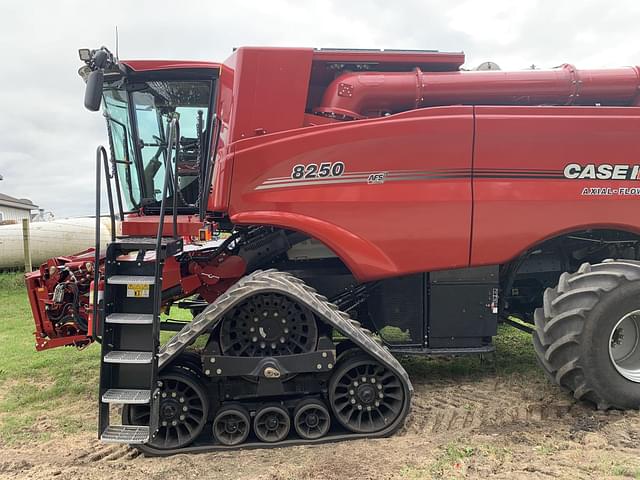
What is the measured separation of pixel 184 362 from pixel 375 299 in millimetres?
1699

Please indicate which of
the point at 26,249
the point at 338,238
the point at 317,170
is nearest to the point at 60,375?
the point at 338,238

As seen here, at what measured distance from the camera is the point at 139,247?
3.39 m

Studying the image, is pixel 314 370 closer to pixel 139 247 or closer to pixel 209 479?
pixel 209 479

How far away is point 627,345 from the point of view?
13.1 feet

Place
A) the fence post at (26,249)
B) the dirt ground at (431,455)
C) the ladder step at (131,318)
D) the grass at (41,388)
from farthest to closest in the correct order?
the fence post at (26,249) < the grass at (41,388) < the ladder step at (131,318) < the dirt ground at (431,455)

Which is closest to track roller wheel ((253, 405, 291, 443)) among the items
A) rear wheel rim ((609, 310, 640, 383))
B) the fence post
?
rear wheel rim ((609, 310, 640, 383))

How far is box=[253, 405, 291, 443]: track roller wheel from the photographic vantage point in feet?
11.1

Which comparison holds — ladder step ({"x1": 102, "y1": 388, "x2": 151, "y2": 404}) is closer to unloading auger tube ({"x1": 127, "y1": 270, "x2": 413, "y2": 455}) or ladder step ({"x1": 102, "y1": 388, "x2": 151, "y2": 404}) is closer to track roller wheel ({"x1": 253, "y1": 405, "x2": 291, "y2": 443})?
unloading auger tube ({"x1": 127, "y1": 270, "x2": 413, "y2": 455})

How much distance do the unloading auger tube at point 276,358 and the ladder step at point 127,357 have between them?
0.11 metres

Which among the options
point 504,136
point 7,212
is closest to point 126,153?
point 504,136

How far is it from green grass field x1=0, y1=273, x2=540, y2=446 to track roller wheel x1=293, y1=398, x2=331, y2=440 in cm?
155

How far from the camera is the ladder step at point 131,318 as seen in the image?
10.5ft

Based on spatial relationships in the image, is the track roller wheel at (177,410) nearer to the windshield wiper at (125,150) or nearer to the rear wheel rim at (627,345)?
the windshield wiper at (125,150)

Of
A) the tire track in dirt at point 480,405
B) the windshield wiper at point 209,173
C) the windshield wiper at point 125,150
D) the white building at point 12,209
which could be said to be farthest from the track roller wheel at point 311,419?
the white building at point 12,209
